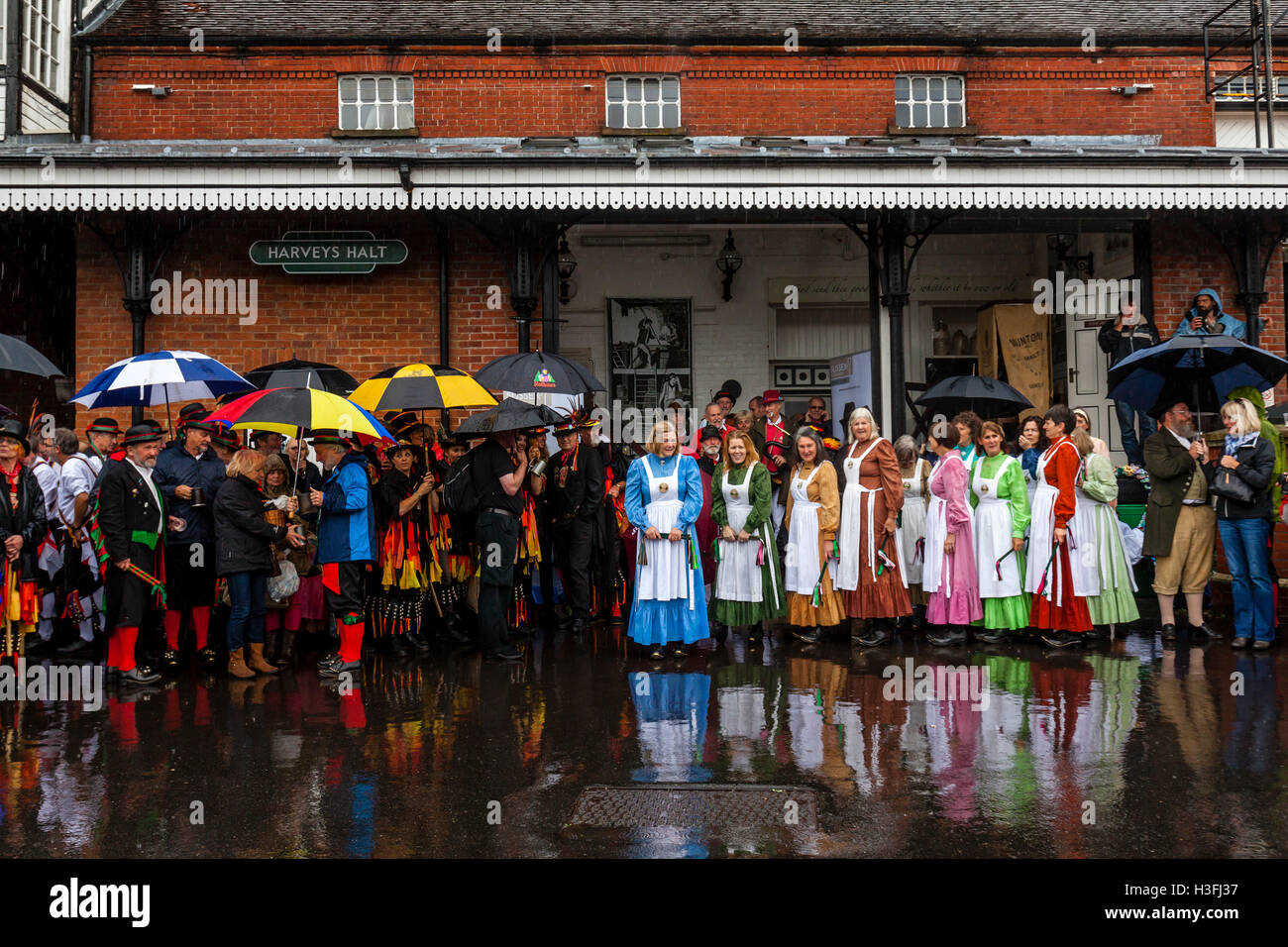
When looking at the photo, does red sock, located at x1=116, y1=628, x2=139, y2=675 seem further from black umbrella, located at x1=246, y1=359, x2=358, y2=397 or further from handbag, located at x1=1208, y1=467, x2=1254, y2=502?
handbag, located at x1=1208, y1=467, x2=1254, y2=502

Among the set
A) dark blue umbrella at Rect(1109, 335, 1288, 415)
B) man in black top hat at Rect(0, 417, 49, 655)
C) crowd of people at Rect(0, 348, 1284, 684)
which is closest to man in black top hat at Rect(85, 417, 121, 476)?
crowd of people at Rect(0, 348, 1284, 684)

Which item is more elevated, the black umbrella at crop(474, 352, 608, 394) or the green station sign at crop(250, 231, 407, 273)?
the green station sign at crop(250, 231, 407, 273)

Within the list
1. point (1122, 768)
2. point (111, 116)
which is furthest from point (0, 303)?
point (1122, 768)

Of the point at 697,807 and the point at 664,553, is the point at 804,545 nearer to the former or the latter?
the point at 664,553

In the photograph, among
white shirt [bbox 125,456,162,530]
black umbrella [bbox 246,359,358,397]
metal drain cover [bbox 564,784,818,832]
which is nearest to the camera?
metal drain cover [bbox 564,784,818,832]

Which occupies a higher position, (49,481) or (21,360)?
(21,360)

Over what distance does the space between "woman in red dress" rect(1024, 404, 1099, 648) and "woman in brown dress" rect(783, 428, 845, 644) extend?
5.26ft

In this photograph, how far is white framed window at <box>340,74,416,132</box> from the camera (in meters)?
15.9

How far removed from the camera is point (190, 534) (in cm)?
818

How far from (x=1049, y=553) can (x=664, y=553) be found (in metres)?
3.16

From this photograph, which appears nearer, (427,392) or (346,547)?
(346,547)

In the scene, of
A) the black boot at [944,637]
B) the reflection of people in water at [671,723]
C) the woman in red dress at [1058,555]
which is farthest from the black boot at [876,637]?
the reflection of people in water at [671,723]

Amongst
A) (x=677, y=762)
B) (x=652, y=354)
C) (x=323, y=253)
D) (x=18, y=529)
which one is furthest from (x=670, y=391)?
(x=677, y=762)

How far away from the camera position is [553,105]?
1599 centimetres
